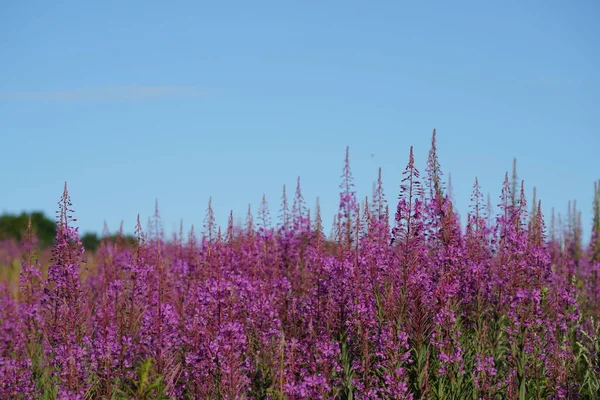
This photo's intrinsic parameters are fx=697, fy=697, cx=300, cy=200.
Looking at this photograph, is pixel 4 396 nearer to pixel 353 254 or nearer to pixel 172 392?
pixel 172 392

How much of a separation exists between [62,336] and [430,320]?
15.7ft

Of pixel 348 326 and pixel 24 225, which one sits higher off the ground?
pixel 24 225

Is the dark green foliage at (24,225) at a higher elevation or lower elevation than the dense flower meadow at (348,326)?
higher

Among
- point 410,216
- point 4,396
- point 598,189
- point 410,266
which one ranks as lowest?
point 4,396

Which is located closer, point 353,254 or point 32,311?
point 353,254

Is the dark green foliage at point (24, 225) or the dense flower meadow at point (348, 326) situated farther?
the dark green foliage at point (24, 225)

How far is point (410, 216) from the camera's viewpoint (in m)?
9.05

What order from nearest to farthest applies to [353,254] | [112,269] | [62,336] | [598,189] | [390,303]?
1. [390,303]
2. [62,336]
3. [353,254]
4. [112,269]
5. [598,189]

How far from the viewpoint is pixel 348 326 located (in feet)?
30.7

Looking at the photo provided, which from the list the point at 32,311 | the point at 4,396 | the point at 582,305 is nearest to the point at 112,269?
the point at 32,311

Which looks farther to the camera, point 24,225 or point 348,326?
point 24,225

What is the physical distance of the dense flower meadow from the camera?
8477 mm

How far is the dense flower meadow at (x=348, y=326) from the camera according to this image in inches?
334

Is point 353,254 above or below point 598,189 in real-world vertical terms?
below
